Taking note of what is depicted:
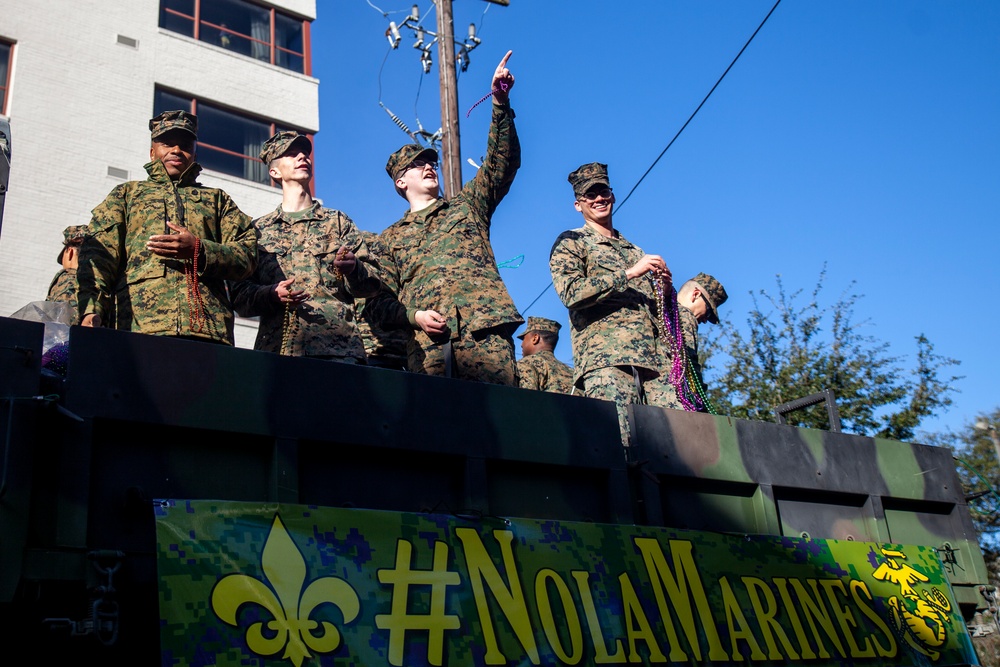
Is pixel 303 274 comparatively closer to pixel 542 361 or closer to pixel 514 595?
pixel 514 595

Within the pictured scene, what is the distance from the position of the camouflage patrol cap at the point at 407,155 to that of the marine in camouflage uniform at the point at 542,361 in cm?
179

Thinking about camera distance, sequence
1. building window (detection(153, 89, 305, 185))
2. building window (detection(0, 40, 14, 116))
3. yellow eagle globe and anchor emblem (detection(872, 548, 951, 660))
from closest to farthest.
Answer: yellow eagle globe and anchor emblem (detection(872, 548, 951, 660)) < building window (detection(0, 40, 14, 116)) < building window (detection(153, 89, 305, 185))

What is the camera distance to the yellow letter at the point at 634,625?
11.5 feet

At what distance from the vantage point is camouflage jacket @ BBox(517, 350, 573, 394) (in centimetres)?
Answer: 721

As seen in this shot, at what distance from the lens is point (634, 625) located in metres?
3.56

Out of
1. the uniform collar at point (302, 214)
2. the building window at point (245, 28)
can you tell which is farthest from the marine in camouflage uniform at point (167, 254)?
the building window at point (245, 28)

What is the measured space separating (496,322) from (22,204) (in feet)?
38.0

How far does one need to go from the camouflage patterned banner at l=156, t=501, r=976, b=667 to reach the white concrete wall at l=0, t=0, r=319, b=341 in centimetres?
1178

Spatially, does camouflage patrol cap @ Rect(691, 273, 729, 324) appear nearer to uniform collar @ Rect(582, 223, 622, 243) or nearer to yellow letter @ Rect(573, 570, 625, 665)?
uniform collar @ Rect(582, 223, 622, 243)

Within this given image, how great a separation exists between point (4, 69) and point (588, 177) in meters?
12.2

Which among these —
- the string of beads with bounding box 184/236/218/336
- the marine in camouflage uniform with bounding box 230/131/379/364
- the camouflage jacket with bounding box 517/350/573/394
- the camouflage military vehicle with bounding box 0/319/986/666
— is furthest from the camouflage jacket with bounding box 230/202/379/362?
the camouflage jacket with bounding box 517/350/573/394

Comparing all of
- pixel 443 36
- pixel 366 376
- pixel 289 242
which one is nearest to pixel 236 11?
pixel 443 36

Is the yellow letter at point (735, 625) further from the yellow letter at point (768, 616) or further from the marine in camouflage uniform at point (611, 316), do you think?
the marine in camouflage uniform at point (611, 316)

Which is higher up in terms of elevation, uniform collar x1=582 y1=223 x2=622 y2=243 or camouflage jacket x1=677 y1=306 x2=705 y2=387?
uniform collar x1=582 y1=223 x2=622 y2=243
